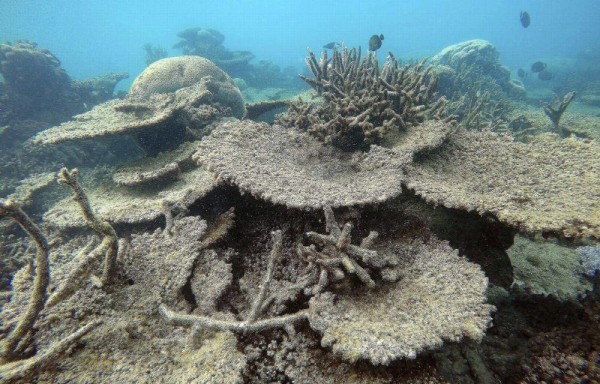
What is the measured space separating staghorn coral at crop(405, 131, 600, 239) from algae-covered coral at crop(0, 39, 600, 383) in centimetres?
2

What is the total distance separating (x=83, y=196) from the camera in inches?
70.1

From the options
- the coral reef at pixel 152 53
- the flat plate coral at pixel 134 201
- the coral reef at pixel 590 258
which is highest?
the coral reef at pixel 152 53

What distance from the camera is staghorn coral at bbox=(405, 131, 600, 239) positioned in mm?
2078

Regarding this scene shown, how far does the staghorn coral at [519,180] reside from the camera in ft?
6.82

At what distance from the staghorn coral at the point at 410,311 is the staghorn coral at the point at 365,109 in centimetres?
167

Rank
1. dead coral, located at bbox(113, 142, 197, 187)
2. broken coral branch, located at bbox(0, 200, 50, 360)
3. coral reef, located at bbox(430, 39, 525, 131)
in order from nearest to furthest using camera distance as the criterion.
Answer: broken coral branch, located at bbox(0, 200, 50, 360)
dead coral, located at bbox(113, 142, 197, 187)
coral reef, located at bbox(430, 39, 525, 131)

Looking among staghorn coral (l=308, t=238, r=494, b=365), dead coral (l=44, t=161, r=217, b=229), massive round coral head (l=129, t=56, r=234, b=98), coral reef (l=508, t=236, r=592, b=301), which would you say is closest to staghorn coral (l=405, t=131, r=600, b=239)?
staghorn coral (l=308, t=238, r=494, b=365)

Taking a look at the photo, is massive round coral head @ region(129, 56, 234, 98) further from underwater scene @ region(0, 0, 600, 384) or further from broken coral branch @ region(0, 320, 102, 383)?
broken coral branch @ region(0, 320, 102, 383)

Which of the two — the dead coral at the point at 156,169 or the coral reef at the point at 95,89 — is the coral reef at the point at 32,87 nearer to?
the coral reef at the point at 95,89

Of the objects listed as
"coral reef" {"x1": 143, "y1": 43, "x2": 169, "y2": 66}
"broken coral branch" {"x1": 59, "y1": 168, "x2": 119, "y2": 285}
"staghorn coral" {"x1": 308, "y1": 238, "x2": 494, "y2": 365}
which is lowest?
"staghorn coral" {"x1": 308, "y1": 238, "x2": 494, "y2": 365}

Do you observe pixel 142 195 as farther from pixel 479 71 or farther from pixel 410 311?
pixel 479 71

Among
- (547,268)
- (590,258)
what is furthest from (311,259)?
(590,258)

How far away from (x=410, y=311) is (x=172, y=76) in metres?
8.62

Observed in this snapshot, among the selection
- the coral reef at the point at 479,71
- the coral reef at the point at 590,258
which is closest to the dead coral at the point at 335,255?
the coral reef at the point at 590,258
